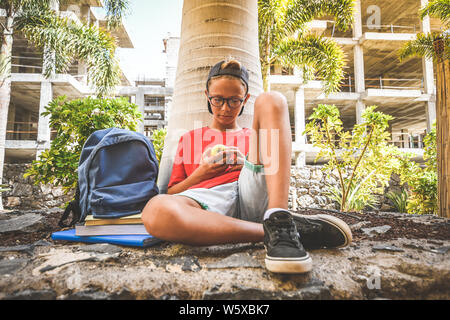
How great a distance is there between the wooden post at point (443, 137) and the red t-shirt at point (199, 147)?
9.39 feet

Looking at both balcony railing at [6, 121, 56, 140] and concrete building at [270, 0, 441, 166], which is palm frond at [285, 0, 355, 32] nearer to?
concrete building at [270, 0, 441, 166]

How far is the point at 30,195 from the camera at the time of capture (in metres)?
9.11

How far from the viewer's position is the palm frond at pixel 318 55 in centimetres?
582

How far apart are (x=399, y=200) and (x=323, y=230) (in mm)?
9936

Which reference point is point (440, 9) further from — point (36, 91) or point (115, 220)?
point (36, 91)

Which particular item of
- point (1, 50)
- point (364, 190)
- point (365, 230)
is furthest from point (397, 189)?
point (1, 50)

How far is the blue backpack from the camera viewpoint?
1551 millimetres

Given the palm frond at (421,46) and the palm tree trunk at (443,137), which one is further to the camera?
the palm frond at (421,46)

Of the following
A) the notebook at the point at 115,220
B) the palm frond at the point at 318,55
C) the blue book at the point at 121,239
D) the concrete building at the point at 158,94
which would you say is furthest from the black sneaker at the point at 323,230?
the concrete building at the point at 158,94

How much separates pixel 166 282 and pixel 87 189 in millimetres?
960

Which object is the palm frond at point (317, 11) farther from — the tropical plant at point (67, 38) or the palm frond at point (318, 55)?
the tropical plant at point (67, 38)

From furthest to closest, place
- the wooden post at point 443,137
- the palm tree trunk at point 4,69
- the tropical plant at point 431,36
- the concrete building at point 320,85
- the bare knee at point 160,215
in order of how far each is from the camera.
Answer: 1. the concrete building at point 320,85
2. the palm tree trunk at point 4,69
3. the tropical plant at point 431,36
4. the wooden post at point 443,137
5. the bare knee at point 160,215

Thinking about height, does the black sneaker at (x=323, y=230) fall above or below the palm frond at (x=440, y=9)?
below

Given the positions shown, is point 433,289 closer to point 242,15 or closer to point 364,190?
point 242,15
